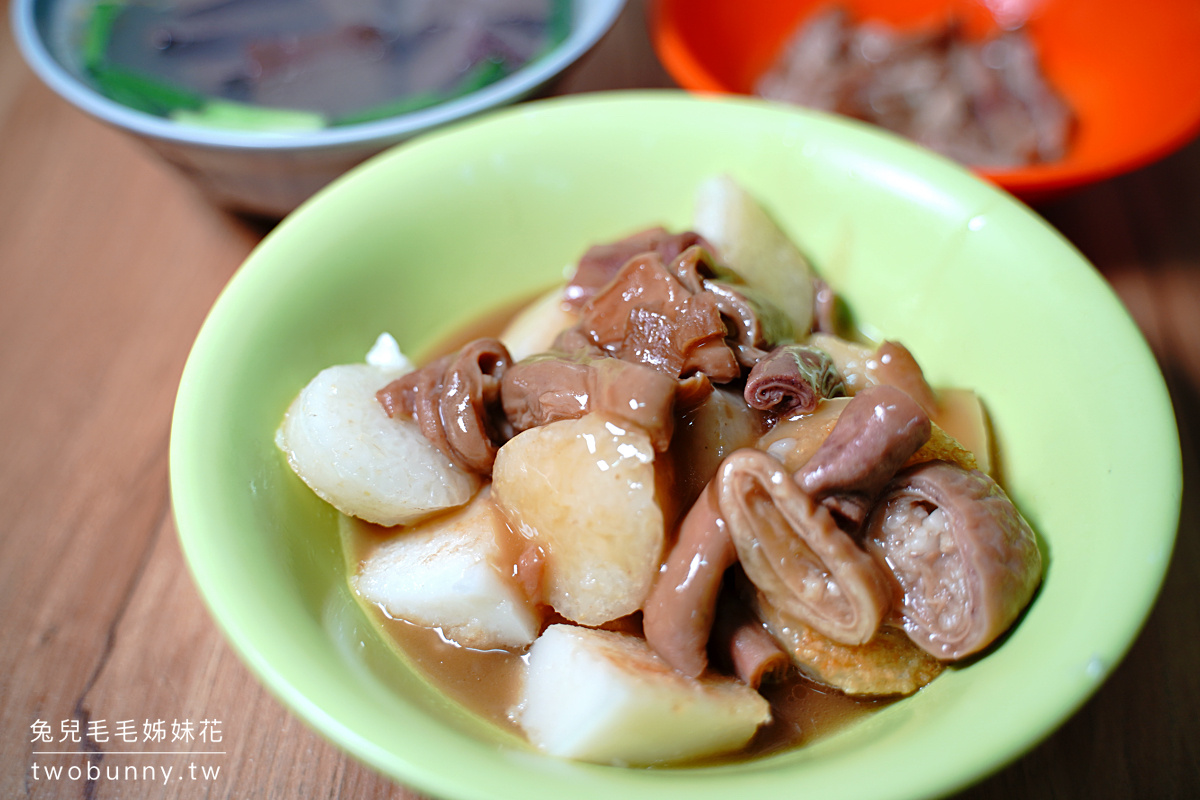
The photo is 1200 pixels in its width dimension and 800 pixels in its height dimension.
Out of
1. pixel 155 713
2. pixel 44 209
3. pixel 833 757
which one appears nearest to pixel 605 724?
pixel 833 757

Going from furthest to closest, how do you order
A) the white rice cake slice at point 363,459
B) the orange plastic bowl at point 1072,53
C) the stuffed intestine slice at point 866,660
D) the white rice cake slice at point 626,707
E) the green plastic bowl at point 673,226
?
the orange plastic bowl at point 1072,53
the white rice cake slice at point 363,459
the stuffed intestine slice at point 866,660
the white rice cake slice at point 626,707
the green plastic bowl at point 673,226

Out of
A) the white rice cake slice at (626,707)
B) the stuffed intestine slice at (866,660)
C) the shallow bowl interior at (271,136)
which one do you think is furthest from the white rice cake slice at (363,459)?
the shallow bowl interior at (271,136)

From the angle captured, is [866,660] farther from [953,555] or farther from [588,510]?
[588,510]

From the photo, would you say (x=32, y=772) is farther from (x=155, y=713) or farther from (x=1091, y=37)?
(x=1091, y=37)

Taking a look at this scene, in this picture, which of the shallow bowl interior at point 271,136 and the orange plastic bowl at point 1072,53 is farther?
the orange plastic bowl at point 1072,53

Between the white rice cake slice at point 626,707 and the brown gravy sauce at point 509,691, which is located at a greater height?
the white rice cake slice at point 626,707

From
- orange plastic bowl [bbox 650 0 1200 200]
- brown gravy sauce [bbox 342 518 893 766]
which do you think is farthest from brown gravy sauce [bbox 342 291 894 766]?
orange plastic bowl [bbox 650 0 1200 200]

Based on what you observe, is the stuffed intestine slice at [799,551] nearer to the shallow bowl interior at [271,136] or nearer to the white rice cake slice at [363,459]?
the white rice cake slice at [363,459]
